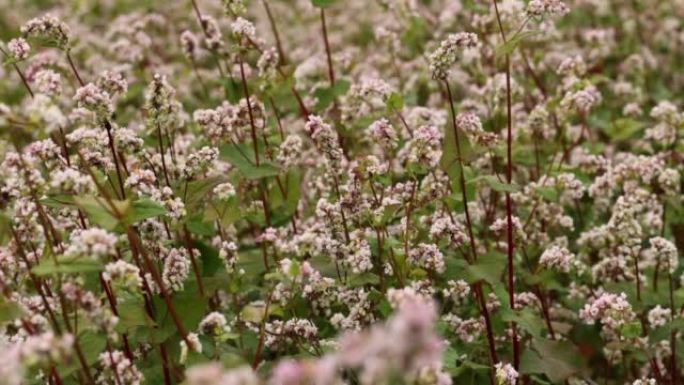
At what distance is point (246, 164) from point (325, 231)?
2.53 ft

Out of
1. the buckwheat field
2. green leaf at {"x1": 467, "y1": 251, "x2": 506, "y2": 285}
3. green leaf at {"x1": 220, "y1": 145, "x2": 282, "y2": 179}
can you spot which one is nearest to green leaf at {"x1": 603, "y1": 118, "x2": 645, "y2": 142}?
the buckwheat field

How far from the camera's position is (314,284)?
3.84m

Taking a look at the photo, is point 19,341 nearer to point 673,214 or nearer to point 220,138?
point 220,138

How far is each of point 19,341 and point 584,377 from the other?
2.48 meters

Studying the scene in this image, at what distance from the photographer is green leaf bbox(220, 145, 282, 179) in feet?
15.0

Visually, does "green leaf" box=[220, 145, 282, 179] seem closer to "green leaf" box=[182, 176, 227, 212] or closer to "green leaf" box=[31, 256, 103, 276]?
"green leaf" box=[182, 176, 227, 212]

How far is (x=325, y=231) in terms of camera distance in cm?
411

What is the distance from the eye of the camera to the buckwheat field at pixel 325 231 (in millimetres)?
3461

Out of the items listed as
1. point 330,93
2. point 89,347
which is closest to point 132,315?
point 89,347

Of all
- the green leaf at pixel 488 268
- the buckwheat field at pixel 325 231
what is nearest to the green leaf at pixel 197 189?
the buckwheat field at pixel 325 231

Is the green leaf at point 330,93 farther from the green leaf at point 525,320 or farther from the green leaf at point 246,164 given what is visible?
the green leaf at point 525,320

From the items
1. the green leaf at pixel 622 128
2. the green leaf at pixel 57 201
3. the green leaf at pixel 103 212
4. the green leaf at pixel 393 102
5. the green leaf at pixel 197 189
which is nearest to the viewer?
the green leaf at pixel 103 212

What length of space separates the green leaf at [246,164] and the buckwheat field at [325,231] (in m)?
0.01

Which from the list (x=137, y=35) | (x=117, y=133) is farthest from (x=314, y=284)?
(x=137, y=35)
